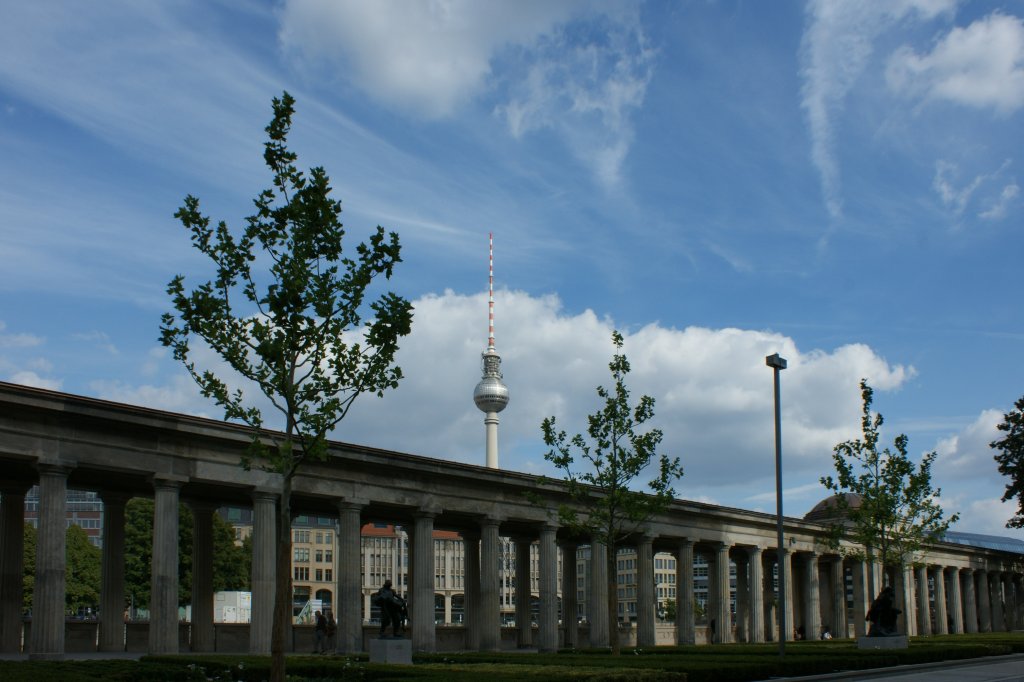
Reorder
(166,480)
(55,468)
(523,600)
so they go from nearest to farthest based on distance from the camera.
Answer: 1. (55,468)
2. (166,480)
3. (523,600)

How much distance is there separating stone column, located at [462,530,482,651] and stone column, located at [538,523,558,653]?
13.5 feet

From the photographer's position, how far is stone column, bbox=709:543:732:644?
→ 72562mm

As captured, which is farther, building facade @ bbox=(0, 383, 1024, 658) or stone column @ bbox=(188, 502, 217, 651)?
stone column @ bbox=(188, 502, 217, 651)

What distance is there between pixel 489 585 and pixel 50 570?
24.3 meters

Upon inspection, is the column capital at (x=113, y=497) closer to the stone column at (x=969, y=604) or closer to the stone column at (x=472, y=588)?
the stone column at (x=472, y=588)

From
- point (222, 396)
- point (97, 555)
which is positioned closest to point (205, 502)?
point (222, 396)

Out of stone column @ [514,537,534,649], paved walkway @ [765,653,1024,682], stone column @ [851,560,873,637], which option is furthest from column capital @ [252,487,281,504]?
stone column @ [851,560,873,637]

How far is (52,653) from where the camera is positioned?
35.7 meters

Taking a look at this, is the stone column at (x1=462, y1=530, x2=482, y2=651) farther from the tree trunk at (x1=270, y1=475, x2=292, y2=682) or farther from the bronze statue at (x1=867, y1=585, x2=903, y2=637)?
the tree trunk at (x1=270, y1=475, x2=292, y2=682)

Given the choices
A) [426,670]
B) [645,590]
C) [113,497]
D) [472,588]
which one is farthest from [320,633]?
[645,590]

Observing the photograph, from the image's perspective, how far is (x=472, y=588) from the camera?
60969 mm

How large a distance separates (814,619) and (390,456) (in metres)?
48.9

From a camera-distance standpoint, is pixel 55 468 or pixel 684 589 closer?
pixel 55 468

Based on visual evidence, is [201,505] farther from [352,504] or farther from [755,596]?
[755,596]
